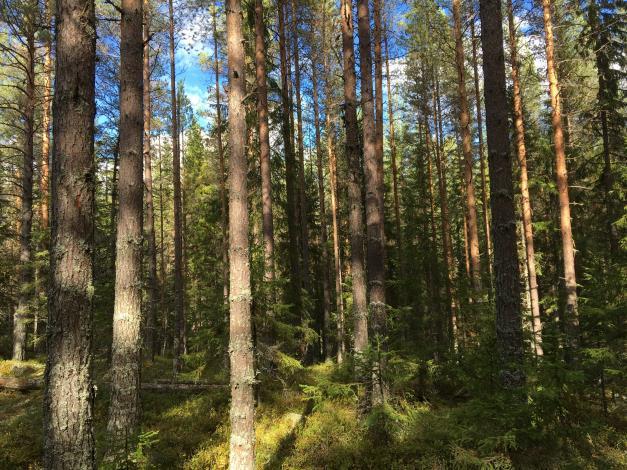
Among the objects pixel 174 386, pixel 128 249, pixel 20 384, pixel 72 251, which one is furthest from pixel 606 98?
pixel 20 384

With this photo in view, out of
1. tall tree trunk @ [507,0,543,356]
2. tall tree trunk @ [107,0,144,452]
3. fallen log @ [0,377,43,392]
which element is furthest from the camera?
tall tree trunk @ [507,0,543,356]

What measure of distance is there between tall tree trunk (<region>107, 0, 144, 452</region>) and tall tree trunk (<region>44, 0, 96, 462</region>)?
2608mm

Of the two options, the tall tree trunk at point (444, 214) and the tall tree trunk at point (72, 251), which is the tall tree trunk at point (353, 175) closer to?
the tall tree trunk at point (72, 251)

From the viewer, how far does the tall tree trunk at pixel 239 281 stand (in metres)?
5.42

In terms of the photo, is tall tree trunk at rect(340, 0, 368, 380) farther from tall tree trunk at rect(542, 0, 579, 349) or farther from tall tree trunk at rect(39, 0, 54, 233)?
tall tree trunk at rect(39, 0, 54, 233)

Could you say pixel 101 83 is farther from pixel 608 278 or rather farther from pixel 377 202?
pixel 608 278

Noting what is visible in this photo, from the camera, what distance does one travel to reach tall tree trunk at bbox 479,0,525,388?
561 cm

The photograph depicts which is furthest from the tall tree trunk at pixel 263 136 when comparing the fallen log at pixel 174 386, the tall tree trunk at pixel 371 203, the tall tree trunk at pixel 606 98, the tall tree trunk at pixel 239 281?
the tall tree trunk at pixel 606 98

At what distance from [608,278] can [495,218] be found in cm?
766

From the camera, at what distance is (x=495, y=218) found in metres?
5.85

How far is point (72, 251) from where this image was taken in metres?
3.71

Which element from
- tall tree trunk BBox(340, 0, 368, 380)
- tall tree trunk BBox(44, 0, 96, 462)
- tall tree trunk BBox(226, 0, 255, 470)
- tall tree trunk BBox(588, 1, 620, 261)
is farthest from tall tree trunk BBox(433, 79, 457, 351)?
tall tree trunk BBox(44, 0, 96, 462)

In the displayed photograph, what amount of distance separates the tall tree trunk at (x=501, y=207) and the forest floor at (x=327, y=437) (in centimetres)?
96

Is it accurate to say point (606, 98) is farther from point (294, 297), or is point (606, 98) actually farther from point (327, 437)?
point (327, 437)
